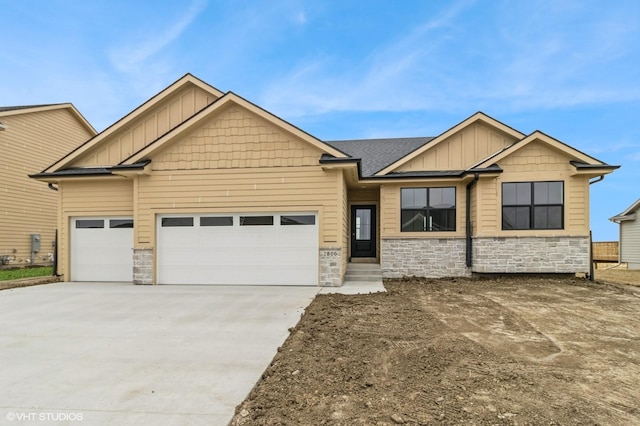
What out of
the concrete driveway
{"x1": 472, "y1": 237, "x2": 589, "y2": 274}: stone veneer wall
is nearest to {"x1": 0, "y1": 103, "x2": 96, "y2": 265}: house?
the concrete driveway

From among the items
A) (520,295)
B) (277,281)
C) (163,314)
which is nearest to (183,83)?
(277,281)

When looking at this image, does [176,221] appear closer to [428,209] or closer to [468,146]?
[428,209]

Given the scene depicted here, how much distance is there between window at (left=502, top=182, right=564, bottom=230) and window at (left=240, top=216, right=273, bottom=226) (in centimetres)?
763

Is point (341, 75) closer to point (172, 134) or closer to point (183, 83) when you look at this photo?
point (183, 83)

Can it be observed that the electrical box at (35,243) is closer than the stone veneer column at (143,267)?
No

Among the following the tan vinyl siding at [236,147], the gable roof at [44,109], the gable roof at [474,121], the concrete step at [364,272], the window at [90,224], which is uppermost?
the gable roof at [44,109]

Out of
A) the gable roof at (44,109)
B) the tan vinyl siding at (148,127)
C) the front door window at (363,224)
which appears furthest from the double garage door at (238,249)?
the gable roof at (44,109)

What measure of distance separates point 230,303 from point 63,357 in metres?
3.43

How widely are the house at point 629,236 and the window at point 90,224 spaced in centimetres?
2818

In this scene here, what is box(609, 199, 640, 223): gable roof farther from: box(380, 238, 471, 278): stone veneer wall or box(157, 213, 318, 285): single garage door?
box(157, 213, 318, 285): single garage door

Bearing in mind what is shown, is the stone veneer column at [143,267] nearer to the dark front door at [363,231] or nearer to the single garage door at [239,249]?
the single garage door at [239,249]

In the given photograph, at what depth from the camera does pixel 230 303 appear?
7445mm

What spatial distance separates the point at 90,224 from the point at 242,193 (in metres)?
5.80

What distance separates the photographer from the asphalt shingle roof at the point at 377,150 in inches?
506
